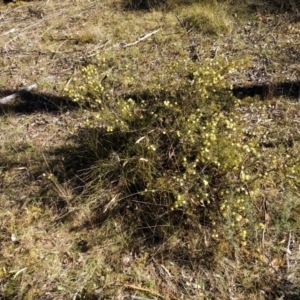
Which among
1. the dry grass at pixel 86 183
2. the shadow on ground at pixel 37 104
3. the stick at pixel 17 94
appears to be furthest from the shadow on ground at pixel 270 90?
the stick at pixel 17 94

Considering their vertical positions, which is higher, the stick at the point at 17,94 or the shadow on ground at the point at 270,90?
the stick at the point at 17,94

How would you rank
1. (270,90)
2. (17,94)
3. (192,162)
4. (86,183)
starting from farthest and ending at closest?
1. (17,94)
2. (270,90)
3. (86,183)
4. (192,162)

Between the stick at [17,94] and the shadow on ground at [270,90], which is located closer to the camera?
the shadow on ground at [270,90]

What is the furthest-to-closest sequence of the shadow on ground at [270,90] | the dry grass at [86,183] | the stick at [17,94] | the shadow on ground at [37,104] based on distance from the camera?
the stick at [17,94] → the shadow on ground at [37,104] → the shadow on ground at [270,90] → the dry grass at [86,183]

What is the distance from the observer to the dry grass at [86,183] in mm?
3010

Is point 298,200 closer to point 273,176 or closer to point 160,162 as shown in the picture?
point 273,176

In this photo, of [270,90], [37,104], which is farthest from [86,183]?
[270,90]

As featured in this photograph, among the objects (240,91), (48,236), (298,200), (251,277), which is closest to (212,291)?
(251,277)

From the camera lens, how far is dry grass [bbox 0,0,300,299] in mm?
3010

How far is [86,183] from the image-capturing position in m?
3.68

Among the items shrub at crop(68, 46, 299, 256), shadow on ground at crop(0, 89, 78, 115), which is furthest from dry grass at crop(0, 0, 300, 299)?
shrub at crop(68, 46, 299, 256)

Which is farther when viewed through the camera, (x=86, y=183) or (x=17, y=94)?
(x=17, y=94)

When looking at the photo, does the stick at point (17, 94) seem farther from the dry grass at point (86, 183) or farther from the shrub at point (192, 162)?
the shrub at point (192, 162)

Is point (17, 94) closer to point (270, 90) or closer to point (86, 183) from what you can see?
point (86, 183)
